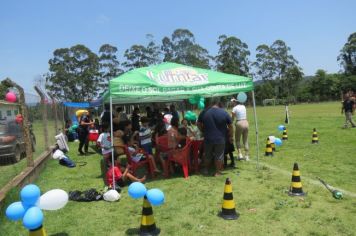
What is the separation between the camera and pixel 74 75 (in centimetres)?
6322

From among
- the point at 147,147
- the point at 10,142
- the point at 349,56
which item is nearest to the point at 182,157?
the point at 147,147

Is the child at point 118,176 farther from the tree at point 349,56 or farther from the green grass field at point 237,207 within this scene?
the tree at point 349,56

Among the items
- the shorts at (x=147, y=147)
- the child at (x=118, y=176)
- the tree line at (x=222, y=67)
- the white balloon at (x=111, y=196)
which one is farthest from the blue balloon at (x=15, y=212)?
the tree line at (x=222, y=67)

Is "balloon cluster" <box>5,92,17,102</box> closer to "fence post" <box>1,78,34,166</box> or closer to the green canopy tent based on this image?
"fence post" <box>1,78,34,166</box>

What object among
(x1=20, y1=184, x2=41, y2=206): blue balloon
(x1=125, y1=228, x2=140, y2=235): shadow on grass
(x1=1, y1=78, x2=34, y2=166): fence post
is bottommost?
(x1=125, y1=228, x2=140, y2=235): shadow on grass

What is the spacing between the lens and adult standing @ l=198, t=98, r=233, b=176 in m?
8.53

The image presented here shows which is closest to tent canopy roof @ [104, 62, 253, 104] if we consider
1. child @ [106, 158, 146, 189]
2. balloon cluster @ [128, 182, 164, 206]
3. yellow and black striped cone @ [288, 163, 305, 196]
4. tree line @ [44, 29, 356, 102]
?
child @ [106, 158, 146, 189]

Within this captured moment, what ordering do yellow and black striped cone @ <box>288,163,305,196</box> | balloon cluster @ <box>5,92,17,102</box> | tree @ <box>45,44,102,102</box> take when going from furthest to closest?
tree @ <box>45,44,102,102</box>, balloon cluster @ <box>5,92,17,102</box>, yellow and black striped cone @ <box>288,163,305,196</box>

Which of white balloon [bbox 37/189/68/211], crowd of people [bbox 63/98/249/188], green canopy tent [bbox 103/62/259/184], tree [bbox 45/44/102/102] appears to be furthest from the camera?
tree [bbox 45/44/102/102]

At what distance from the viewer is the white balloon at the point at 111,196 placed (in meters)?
7.00

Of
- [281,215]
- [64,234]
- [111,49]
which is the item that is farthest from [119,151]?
[111,49]

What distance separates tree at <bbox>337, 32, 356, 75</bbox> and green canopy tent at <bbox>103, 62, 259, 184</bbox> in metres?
94.8

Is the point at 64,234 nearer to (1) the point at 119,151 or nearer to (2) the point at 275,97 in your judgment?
(1) the point at 119,151

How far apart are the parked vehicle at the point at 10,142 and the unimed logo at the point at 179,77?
4.85 meters
